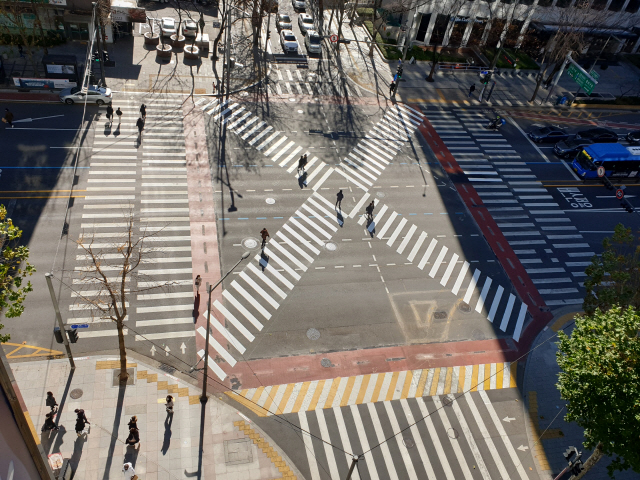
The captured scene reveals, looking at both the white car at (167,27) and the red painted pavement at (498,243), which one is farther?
the white car at (167,27)

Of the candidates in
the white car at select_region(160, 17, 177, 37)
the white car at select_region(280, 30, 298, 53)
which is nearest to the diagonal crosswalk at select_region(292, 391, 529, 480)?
the white car at select_region(280, 30, 298, 53)

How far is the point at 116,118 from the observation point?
162 ft

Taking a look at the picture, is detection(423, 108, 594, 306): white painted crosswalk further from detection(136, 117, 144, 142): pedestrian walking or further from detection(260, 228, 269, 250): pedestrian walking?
detection(136, 117, 144, 142): pedestrian walking

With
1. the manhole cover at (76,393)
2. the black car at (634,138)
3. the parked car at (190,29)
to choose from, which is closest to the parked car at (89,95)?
the parked car at (190,29)

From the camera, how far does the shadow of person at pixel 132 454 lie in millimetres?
26181

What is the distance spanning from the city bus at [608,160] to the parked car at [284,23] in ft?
138

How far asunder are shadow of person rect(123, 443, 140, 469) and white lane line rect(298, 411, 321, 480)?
8.99 metres

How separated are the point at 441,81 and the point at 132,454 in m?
56.1

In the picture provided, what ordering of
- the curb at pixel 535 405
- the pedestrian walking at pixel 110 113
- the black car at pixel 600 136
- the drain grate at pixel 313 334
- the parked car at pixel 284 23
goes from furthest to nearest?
the parked car at pixel 284 23, the black car at pixel 600 136, the pedestrian walking at pixel 110 113, the drain grate at pixel 313 334, the curb at pixel 535 405

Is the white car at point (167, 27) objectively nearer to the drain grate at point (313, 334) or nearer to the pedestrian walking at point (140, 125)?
the pedestrian walking at point (140, 125)

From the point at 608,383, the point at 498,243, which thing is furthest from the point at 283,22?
the point at 608,383

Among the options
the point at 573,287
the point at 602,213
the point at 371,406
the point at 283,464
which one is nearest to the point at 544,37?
the point at 602,213

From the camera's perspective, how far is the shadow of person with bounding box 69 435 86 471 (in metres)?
25.6

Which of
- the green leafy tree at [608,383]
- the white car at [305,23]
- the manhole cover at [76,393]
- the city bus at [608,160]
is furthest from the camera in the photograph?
the white car at [305,23]
